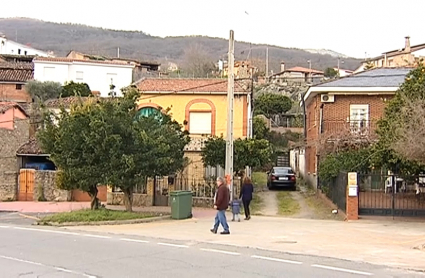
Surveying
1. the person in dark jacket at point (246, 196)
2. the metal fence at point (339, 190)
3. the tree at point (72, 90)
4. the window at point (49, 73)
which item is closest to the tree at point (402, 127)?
the metal fence at point (339, 190)

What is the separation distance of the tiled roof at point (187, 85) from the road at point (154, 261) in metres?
18.7

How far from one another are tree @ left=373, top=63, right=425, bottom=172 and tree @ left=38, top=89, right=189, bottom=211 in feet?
28.1

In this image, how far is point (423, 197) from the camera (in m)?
24.7

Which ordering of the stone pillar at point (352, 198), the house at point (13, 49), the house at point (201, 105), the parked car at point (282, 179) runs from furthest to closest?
1. the house at point (13, 49)
2. the parked car at point (282, 179)
3. the house at point (201, 105)
4. the stone pillar at point (352, 198)

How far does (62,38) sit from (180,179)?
90513mm

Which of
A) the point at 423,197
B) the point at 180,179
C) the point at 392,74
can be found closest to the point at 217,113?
the point at 180,179

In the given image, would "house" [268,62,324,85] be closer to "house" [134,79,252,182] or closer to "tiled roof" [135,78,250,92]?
"tiled roof" [135,78,250,92]

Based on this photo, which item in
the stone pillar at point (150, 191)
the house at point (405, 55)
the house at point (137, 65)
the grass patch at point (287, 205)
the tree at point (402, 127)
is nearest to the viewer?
the tree at point (402, 127)

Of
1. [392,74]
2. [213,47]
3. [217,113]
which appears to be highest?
[213,47]

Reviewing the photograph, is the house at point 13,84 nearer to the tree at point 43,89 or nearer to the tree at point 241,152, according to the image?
the tree at point 43,89

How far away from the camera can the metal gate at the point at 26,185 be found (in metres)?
38.7

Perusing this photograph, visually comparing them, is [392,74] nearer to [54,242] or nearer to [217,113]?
[217,113]

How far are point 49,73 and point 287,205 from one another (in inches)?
1619

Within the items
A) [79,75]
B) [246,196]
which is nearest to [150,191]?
[246,196]
